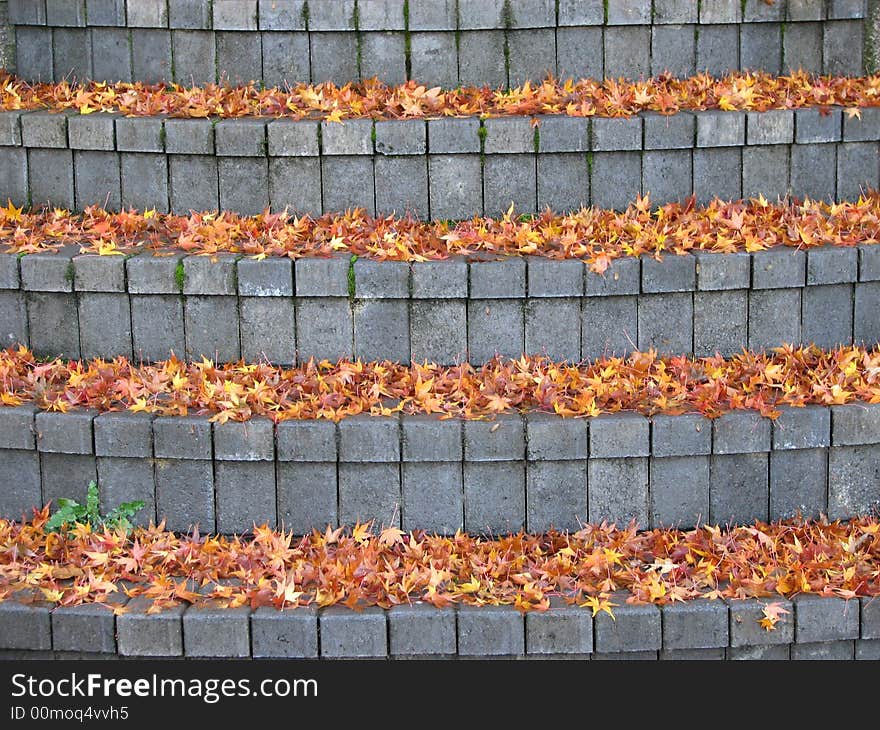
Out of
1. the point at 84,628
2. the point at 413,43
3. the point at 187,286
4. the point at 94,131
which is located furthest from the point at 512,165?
the point at 84,628

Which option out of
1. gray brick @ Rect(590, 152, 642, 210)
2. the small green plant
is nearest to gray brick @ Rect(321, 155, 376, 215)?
gray brick @ Rect(590, 152, 642, 210)

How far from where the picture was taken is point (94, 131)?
5891mm

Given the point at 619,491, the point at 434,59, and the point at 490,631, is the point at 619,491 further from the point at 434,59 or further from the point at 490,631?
the point at 434,59

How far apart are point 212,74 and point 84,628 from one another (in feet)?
8.96

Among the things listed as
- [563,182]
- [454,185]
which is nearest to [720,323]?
[563,182]

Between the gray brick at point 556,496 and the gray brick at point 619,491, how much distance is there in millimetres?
43

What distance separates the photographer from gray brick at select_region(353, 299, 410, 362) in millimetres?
5438

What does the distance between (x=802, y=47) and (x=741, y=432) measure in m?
2.20

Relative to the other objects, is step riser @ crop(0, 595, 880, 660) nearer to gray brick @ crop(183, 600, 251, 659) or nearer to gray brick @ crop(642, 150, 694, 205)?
gray brick @ crop(183, 600, 251, 659)

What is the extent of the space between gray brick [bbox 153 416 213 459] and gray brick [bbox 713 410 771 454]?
1977 millimetres

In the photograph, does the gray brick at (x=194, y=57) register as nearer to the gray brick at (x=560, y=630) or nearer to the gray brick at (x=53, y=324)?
the gray brick at (x=53, y=324)

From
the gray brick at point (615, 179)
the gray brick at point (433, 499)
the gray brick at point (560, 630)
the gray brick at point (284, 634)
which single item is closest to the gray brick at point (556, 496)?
the gray brick at point (433, 499)

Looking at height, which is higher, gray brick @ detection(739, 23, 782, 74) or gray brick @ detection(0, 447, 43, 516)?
gray brick @ detection(739, 23, 782, 74)

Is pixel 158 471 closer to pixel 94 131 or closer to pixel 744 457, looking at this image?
pixel 94 131
